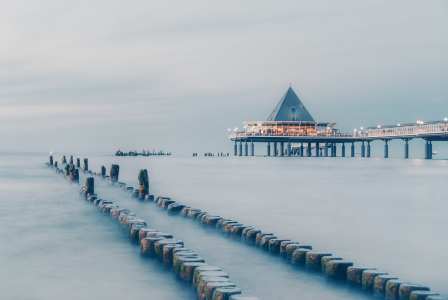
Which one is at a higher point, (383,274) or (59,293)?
(383,274)

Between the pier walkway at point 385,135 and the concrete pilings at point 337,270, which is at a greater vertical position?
the pier walkway at point 385,135

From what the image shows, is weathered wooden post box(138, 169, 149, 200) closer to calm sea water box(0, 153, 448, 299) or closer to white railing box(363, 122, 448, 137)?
calm sea water box(0, 153, 448, 299)

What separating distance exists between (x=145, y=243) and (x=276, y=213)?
776 centimetres

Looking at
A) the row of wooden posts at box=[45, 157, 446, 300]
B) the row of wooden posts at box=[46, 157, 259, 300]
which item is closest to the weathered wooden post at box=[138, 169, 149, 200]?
the row of wooden posts at box=[46, 157, 259, 300]

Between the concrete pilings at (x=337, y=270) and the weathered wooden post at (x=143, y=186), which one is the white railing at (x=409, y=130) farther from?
the concrete pilings at (x=337, y=270)

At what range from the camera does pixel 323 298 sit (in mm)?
7016

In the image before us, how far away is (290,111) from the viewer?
10725 cm

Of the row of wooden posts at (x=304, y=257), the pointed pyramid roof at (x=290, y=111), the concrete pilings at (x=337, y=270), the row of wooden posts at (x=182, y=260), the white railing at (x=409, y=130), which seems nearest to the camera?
the row of wooden posts at (x=182, y=260)

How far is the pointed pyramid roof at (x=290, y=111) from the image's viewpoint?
106000mm

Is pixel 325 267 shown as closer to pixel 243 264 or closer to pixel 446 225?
pixel 243 264

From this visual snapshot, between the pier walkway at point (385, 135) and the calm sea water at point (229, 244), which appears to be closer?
the calm sea water at point (229, 244)

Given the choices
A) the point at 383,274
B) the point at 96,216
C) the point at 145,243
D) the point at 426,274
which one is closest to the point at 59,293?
the point at 145,243

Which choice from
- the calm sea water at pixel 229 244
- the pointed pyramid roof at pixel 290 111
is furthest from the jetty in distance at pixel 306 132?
the calm sea water at pixel 229 244

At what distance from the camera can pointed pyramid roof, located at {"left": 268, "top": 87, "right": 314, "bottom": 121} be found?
10600 cm
